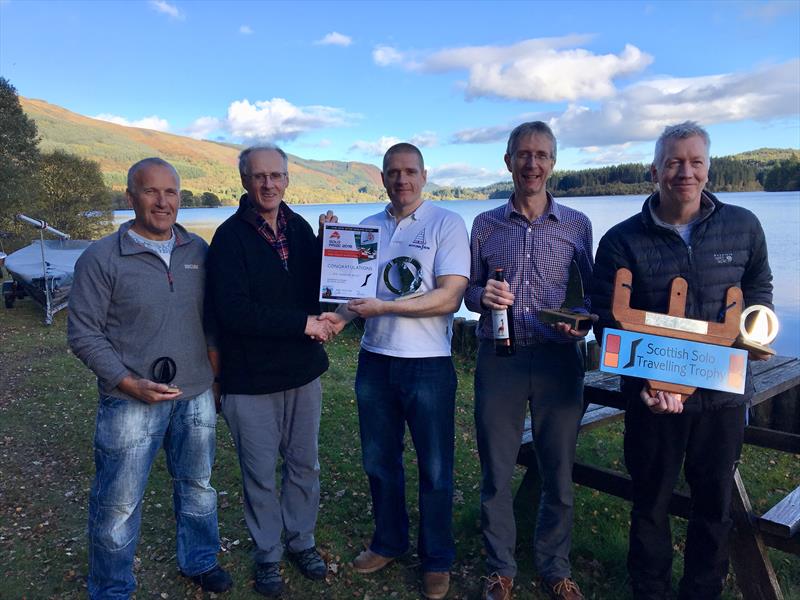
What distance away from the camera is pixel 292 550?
4.07 m

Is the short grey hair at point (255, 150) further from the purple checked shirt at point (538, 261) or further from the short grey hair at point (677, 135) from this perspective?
the short grey hair at point (677, 135)

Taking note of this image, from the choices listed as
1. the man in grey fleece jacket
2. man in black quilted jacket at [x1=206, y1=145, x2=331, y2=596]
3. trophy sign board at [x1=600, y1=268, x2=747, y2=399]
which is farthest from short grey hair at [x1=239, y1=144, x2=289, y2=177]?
trophy sign board at [x1=600, y1=268, x2=747, y2=399]

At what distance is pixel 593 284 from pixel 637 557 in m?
1.62

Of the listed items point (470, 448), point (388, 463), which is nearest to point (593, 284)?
point (388, 463)

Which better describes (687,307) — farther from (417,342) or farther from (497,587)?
(497,587)

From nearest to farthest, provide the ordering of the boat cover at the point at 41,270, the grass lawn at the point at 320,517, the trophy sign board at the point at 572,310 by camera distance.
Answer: the trophy sign board at the point at 572,310, the grass lawn at the point at 320,517, the boat cover at the point at 41,270

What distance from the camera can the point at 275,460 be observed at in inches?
145

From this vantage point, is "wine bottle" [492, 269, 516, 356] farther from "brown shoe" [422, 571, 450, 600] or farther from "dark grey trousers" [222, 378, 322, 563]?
"brown shoe" [422, 571, 450, 600]

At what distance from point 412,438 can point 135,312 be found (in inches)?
74.9

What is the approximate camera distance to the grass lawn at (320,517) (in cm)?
389

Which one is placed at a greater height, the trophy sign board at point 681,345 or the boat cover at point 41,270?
the trophy sign board at point 681,345

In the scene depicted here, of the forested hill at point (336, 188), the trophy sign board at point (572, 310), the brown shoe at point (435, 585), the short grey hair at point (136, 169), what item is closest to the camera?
the trophy sign board at point (572, 310)

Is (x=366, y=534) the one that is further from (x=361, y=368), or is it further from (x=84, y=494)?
(x=84, y=494)

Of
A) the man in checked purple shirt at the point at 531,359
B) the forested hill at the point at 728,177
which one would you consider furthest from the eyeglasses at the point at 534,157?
the forested hill at the point at 728,177
